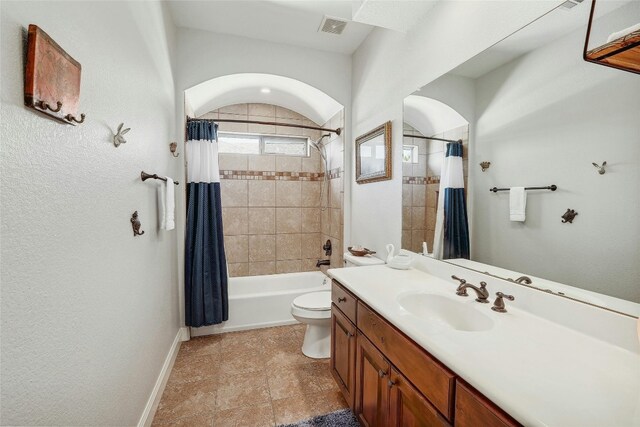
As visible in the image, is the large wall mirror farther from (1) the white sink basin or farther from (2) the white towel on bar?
(2) the white towel on bar

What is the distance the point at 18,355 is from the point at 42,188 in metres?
0.43

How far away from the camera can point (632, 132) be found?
2.87 ft

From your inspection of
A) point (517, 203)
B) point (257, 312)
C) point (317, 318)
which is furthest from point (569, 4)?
point (257, 312)

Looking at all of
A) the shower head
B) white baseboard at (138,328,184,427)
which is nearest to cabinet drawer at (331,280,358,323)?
white baseboard at (138,328,184,427)

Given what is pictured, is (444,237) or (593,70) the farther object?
(444,237)

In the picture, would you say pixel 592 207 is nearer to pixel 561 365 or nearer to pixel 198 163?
pixel 561 365

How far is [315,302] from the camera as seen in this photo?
7.66ft

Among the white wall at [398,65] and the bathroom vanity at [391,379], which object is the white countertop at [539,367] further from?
the white wall at [398,65]

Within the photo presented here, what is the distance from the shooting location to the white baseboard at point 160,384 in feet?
5.04

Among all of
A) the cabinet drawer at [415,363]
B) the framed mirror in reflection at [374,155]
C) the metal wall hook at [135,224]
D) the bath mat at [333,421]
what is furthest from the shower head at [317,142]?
the bath mat at [333,421]

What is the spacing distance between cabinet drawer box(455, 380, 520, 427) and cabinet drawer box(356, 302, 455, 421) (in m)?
0.03

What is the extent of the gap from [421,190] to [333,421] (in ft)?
5.10

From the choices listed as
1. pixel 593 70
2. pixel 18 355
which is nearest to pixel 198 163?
pixel 18 355

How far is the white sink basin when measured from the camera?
1187 mm
